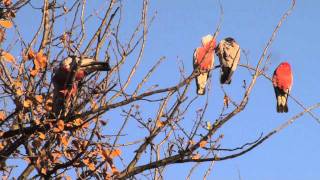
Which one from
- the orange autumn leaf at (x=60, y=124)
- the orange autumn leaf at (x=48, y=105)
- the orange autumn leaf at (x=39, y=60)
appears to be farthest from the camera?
the orange autumn leaf at (x=48, y=105)

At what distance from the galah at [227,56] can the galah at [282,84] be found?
2.90 ft

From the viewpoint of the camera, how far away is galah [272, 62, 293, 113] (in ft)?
21.8

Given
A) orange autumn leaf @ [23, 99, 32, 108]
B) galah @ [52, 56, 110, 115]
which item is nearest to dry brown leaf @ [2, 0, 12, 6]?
galah @ [52, 56, 110, 115]

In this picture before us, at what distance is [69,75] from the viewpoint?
11.5 ft

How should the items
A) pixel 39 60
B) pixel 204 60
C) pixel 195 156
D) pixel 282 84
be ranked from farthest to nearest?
pixel 282 84
pixel 204 60
pixel 195 156
pixel 39 60

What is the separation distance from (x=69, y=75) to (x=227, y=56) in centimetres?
281

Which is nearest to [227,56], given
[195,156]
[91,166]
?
[195,156]

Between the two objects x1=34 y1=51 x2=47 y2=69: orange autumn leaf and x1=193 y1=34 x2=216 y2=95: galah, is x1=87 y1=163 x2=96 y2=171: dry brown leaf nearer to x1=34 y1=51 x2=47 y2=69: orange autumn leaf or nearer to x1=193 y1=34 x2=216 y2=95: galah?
x1=34 y1=51 x2=47 y2=69: orange autumn leaf

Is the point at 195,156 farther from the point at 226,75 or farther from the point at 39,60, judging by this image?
the point at 226,75

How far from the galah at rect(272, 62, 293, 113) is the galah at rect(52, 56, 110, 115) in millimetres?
3387

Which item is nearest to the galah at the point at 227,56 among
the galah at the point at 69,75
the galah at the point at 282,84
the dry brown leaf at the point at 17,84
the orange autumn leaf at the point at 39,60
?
the galah at the point at 282,84

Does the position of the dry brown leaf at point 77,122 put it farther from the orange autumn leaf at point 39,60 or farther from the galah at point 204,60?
the galah at point 204,60

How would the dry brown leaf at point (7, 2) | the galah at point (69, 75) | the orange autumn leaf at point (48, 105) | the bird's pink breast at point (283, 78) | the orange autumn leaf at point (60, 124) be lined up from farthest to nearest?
the bird's pink breast at point (283, 78) < the dry brown leaf at point (7, 2) < the galah at point (69, 75) < the orange autumn leaf at point (48, 105) < the orange autumn leaf at point (60, 124)

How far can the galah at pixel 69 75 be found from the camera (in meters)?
3.48
